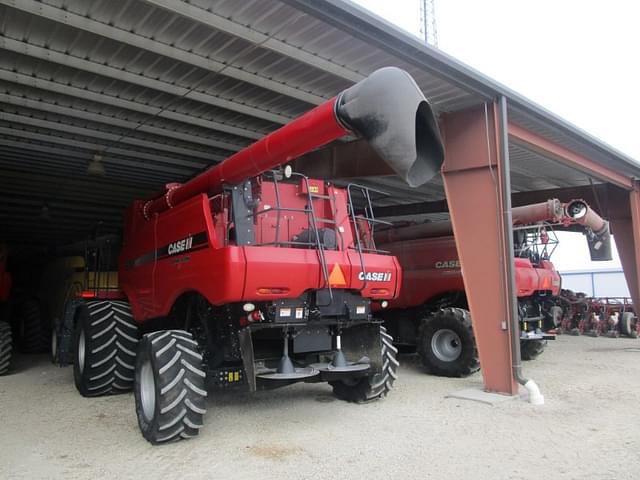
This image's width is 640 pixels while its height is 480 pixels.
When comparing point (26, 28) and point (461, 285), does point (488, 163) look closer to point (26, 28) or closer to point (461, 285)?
point (461, 285)

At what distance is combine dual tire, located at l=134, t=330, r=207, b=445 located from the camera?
16.0 ft

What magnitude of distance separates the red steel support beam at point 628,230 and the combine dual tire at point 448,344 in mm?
6950

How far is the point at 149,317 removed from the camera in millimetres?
6809

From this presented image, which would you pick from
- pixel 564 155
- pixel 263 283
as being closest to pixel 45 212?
pixel 263 283

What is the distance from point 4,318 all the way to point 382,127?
12.1m

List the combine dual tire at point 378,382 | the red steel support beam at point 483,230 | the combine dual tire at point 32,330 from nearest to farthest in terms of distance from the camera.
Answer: the combine dual tire at point 378,382 → the red steel support beam at point 483,230 → the combine dual tire at point 32,330

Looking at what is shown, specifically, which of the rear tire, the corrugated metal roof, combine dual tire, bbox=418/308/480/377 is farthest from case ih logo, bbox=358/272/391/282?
the rear tire

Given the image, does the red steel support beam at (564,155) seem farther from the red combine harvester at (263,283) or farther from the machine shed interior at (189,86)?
the red combine harvester at (263,283)

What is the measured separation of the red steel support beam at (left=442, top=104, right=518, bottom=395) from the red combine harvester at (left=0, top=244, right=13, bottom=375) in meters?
7.28

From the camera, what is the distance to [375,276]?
612 cm

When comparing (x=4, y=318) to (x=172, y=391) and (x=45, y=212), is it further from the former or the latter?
(x=172, y=391)

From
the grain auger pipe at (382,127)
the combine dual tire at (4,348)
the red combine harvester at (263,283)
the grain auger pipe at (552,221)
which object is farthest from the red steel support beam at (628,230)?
the combine dual tire at (4,348)

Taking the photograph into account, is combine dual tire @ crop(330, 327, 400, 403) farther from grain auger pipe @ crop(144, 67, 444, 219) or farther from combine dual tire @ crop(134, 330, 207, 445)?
grain auger pipe @ crop(144, 67, 444, 219)

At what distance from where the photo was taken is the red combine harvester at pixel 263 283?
4.19 m
